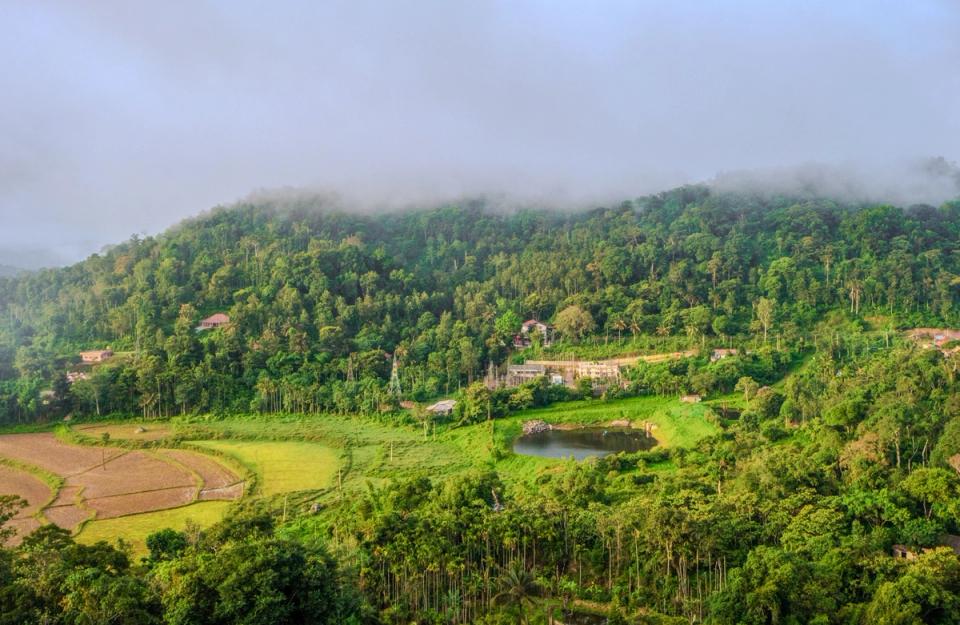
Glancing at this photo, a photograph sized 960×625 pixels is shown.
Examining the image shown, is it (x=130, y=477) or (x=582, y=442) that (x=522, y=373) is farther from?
(x=130, y=477)

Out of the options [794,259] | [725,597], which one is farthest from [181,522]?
[794,259]

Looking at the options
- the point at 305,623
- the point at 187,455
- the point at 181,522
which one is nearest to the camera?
the point at 305,623

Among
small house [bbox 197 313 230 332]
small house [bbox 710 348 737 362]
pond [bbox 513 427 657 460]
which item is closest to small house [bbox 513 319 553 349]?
small house [bbox 710 348 737 362]

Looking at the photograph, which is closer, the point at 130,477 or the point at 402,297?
the point at 130,477

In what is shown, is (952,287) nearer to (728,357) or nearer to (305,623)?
(728,357)

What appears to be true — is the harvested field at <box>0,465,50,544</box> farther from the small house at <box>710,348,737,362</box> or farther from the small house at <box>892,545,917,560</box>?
the small house at <box>710,348,737,362</box>

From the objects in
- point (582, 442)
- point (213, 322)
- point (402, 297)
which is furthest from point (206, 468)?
point (402, 297)
